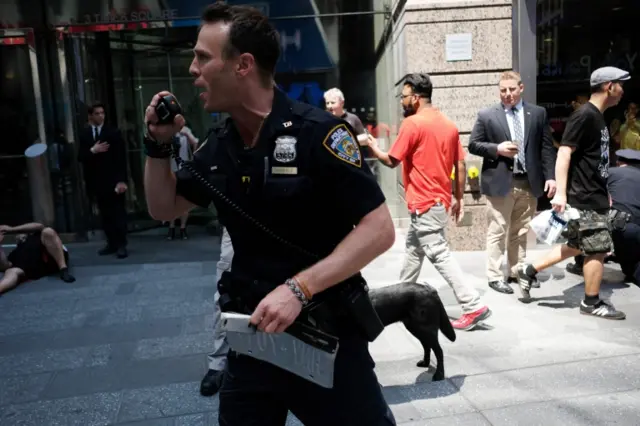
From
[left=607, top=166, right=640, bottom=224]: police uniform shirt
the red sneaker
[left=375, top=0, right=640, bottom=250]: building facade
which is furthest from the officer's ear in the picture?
[left=375, top=0, right=640, bottom=250]: building facade

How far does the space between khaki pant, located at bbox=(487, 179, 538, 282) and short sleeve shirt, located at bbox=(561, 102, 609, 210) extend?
75 cm

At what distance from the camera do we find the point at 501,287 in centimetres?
580

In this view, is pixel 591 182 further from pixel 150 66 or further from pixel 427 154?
pixel 150 66

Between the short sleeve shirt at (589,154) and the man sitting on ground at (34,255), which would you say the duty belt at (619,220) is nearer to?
the short sleeve shirt at (589,154)

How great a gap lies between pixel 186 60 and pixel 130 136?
162 cm

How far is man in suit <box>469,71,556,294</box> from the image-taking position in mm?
5746

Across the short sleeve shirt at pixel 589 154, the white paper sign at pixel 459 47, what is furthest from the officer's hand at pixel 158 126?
the white paper sign at pixel 459 47

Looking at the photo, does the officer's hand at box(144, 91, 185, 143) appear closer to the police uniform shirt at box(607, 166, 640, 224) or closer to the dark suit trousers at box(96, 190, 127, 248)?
the police uniform shirt at box(607, 166, 640, 224)

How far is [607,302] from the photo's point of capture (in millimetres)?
5082

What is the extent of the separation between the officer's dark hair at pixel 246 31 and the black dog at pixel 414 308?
198 centimetres

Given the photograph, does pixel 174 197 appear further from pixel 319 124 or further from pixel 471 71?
pixel 471 71

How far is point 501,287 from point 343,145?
4.38 metres

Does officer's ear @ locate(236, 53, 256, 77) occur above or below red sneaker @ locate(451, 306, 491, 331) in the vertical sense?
above

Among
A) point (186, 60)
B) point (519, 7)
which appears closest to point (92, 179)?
point (186, 60)
